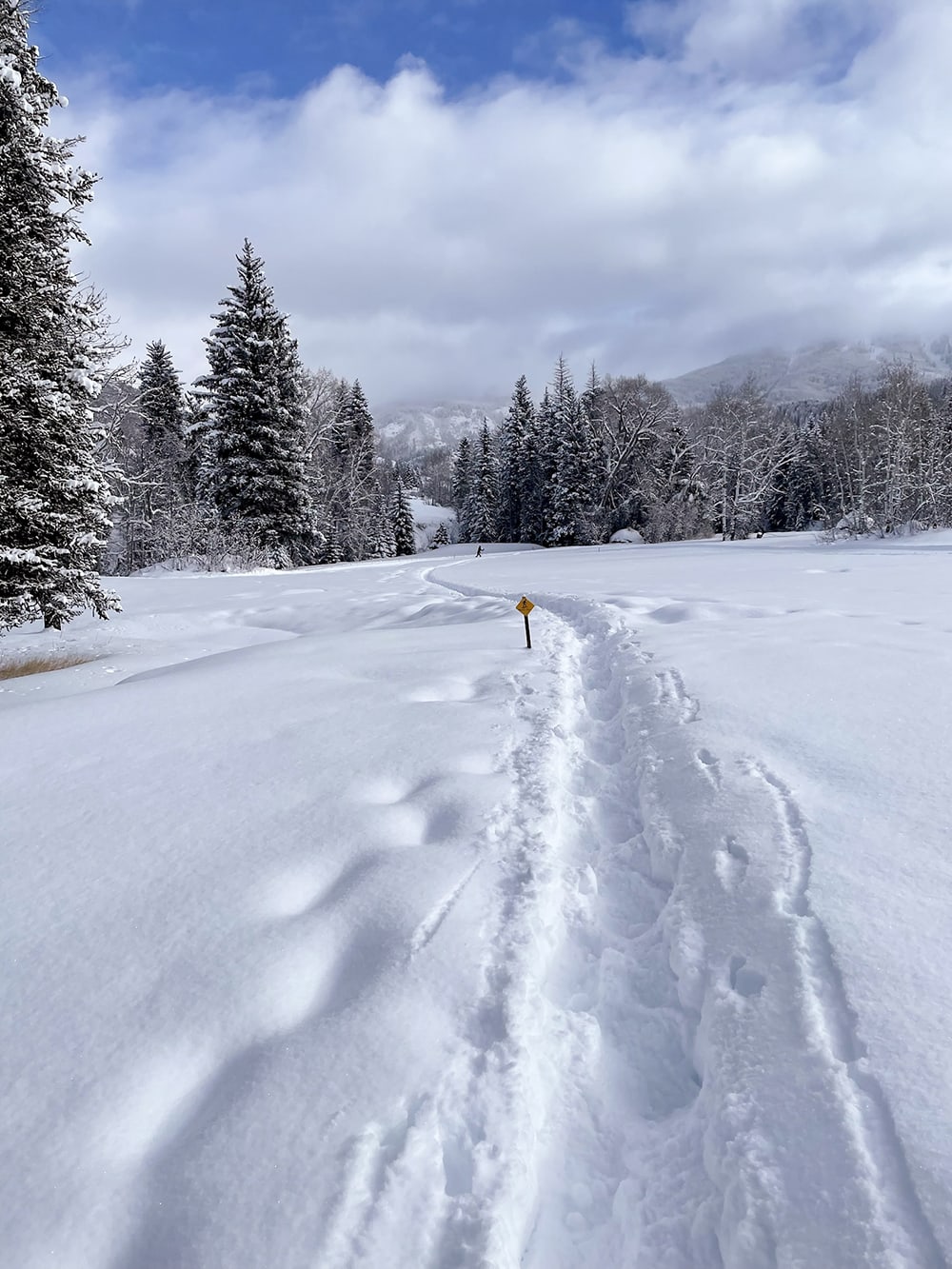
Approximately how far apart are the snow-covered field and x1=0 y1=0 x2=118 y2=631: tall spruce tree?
596 centimetres

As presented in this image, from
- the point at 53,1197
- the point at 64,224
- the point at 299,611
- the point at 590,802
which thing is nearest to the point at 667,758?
the point at 590,802

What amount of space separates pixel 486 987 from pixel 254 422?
93.5 feet

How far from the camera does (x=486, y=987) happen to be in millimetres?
2299

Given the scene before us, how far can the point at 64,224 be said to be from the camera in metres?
9.82

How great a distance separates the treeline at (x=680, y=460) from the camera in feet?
120

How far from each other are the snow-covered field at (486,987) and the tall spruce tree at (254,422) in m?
24.1

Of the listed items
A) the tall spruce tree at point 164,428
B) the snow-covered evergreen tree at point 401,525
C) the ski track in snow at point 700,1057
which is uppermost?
the tall spruce tree at point 164,428

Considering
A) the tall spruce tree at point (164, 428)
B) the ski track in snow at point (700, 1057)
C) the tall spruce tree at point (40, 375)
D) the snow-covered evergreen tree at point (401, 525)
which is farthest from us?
the snow-covered evergreen tree at point (401, 525)

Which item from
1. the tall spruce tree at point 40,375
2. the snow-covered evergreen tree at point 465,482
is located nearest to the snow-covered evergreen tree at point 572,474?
the snow-covered evergreen tree at point 465,482

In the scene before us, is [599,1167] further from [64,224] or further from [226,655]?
[64,224]

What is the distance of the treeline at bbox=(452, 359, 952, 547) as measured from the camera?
3666cm

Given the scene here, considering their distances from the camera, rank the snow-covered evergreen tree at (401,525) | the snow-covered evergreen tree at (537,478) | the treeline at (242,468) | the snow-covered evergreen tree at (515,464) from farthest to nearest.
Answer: the snow-covered evergreen tree at (401,525), the snow-covered evergreen tree at (515,464), the snow-covered evergreen tree at (537,478), the treeline at (242,468)

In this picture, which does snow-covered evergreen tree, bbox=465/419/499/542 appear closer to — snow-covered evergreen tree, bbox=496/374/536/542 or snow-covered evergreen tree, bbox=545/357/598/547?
snow-covered evergreen tree, bbox=496/374/536/542

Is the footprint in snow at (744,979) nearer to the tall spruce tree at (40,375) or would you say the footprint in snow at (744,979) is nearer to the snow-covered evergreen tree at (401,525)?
the tall spruce tree at (40,375)
